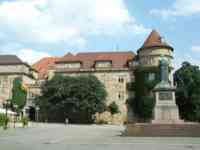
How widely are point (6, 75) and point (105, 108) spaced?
91.0 ft

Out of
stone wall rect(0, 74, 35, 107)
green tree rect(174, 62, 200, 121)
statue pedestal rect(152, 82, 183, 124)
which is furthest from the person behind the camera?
stone wall rect(0, 74, 35, 107)

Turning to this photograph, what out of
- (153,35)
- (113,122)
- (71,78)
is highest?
(153,35)

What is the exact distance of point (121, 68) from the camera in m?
79.9

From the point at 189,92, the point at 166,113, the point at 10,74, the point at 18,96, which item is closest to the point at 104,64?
the point at 18,96

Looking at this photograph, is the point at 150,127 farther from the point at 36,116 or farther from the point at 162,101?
the point at 36,116

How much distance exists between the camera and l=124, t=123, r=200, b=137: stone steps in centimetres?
2569

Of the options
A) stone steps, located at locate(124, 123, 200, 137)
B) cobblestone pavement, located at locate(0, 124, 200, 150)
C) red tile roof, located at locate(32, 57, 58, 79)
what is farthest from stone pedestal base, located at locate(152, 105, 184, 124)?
red tile roof, located at locate(32, 57, 58, 79)

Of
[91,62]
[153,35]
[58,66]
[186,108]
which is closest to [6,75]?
[58,66]

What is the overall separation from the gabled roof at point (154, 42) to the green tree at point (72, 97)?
1434cm

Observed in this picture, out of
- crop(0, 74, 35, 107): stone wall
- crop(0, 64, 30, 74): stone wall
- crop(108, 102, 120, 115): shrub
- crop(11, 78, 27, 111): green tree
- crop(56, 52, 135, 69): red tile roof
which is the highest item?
crop(56, 52, 135, 69): red tile roof

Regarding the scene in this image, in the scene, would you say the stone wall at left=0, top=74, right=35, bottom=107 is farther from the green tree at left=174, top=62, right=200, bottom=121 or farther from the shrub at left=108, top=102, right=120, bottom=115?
the green tree at left=174, top=62, right=200, bottom=121

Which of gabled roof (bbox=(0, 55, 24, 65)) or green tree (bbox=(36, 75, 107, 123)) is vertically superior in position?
gabled roof (bbox=(0, 55, 24, 65))

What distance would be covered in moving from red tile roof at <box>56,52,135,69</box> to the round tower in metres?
5.14

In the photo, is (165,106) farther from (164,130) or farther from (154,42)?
(154,42)
